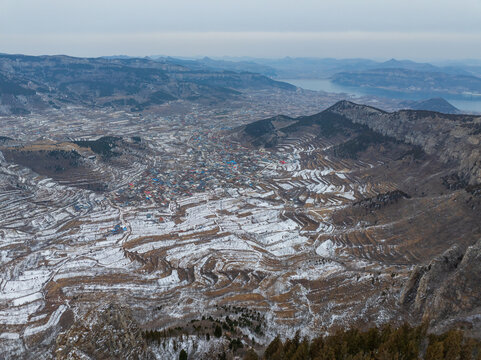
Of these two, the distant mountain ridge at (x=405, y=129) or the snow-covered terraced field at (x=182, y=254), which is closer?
the snow-covered terraced field at (x=182, y=254)

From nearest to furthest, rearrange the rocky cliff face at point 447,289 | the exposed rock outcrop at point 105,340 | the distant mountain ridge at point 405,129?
the exposed rock outcrop at point 105,340, the rocky cliff face at point 447,289, the distant mountain ridge at point 405,129

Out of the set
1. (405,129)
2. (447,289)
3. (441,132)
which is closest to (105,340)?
(447,289)

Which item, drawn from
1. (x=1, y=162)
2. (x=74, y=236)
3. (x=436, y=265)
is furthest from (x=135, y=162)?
(x=436, y=265)

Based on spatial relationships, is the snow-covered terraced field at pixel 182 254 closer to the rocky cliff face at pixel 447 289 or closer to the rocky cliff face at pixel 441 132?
the rocky cliff face at pixel 447 289

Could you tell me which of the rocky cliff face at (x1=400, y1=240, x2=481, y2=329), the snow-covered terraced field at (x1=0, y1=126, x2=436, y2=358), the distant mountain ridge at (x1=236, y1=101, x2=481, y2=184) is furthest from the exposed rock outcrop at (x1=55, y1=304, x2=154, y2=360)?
the distant mountain ridge at (x1=236, y1=101, x2=481, y2=184)

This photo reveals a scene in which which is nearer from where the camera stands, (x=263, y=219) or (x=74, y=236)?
(x=74, y=236)

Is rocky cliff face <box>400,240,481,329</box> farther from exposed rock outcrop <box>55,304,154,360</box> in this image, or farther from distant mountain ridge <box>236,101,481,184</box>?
distant mountain ridge <box>236,101,481,184</box>

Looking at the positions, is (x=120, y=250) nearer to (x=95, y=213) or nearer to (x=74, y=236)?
(x=74, y=236)

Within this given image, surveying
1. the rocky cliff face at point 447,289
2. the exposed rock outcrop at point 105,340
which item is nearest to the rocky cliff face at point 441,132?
the rocky cliff face at point 447,289

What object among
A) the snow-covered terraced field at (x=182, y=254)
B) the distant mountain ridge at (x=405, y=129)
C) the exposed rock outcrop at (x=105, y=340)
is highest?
the distant mountain ridge at (x=405, y=129)
